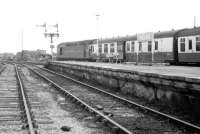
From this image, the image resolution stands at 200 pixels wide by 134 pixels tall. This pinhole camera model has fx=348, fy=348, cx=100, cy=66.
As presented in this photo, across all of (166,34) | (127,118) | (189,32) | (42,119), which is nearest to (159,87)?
(127,118)

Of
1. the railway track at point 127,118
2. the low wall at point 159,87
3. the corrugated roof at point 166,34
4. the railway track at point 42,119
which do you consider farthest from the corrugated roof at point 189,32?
the railway track at point 42,119

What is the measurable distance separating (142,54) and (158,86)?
59.0 ft

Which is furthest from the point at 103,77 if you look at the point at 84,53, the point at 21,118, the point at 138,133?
the point at 84,53

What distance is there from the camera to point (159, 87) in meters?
12.9

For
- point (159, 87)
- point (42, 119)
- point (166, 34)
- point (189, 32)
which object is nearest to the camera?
point (42, 119)

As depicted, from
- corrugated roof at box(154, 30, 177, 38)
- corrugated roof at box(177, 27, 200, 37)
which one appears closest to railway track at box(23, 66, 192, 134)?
corrugated roof at box(177, 27, 200, 37)

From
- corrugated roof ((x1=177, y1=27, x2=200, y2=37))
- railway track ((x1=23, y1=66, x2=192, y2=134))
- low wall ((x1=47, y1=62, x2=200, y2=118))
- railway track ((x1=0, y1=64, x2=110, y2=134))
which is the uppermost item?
corrugated roof ((x1=177, y1=27, x2=200, y2=37))

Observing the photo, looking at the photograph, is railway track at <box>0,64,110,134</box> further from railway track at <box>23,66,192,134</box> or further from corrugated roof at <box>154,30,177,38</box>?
corrugated roof at <box>154,30,177,38</box>

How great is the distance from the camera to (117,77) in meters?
18.0

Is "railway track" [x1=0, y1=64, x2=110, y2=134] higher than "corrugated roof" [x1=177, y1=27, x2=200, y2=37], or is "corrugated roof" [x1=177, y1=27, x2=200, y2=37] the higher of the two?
"corrugated roof" [x1=177, y1=27, x2=200, y2=37]

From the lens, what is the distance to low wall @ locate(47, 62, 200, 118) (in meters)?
10.3

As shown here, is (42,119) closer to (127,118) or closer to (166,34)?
(127,118)

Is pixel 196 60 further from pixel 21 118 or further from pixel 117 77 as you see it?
pixel 21 118

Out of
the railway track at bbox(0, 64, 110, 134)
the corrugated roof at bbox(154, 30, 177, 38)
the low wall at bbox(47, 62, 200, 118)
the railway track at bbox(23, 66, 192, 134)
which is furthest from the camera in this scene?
the corrugated roof at bbox(154, 30, 177, 38)
